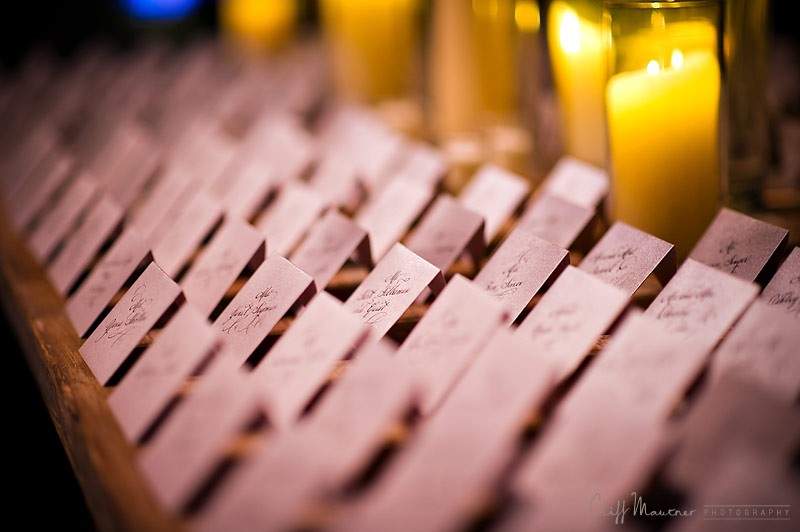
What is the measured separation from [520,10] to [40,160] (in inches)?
35.7

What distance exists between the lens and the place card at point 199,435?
0.61 meters

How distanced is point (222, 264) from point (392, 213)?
25 centimetres

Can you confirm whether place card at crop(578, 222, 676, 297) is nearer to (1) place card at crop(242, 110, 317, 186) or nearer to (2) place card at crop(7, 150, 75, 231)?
(1) place card at crop(242, 110, 317, 186)

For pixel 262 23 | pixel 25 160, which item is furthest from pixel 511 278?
pixel 262 23

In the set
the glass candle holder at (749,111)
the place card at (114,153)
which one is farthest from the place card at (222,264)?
the glass candle holder at (749,111)

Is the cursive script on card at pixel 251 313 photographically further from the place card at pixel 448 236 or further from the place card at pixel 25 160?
the place card at pixel 25 160

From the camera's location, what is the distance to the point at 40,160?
1.66 meters

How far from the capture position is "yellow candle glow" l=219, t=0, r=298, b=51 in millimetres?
3482

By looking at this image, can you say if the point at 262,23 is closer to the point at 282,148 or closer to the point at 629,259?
the point at 282,148

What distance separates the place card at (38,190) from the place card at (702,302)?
108cm

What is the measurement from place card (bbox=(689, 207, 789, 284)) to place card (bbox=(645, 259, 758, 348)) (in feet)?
0.38

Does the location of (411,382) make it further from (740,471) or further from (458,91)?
(458,91)

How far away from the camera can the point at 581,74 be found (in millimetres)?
1343

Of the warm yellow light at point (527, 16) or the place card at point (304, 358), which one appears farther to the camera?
the warm yellow light at point (527, 16)
